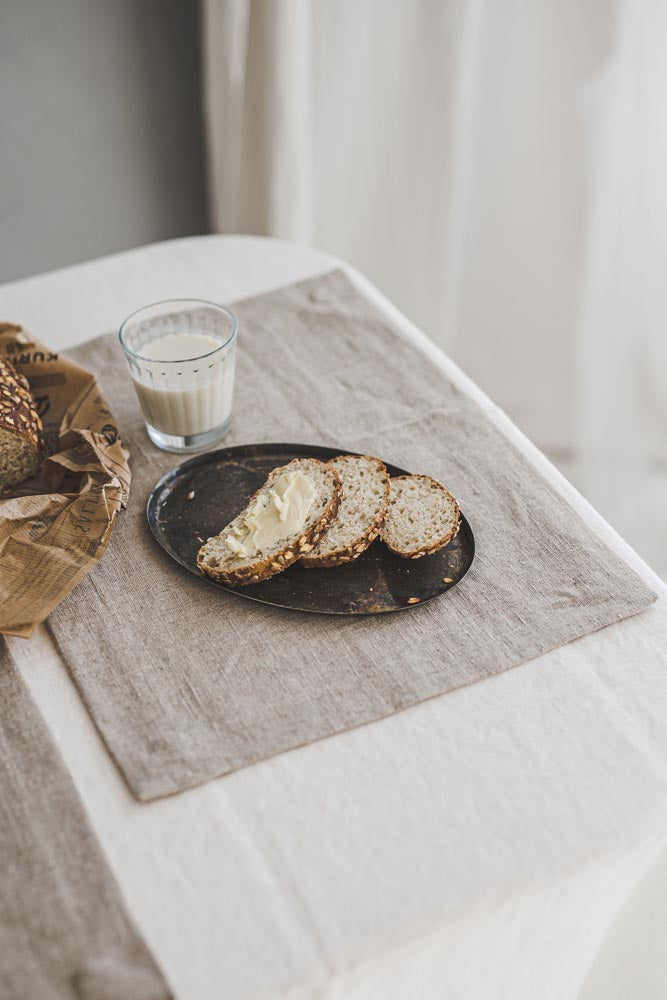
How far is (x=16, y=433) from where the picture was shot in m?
1.07

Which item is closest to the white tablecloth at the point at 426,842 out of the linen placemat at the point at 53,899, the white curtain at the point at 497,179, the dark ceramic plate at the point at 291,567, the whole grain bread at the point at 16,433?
the linen placemat at the point at 53,899

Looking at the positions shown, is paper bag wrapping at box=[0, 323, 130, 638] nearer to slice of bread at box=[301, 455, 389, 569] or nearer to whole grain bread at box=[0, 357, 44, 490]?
whole grain bread at box=[0, 357, 44, 490]

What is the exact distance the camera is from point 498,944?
756mm

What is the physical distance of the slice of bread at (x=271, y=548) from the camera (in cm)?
94

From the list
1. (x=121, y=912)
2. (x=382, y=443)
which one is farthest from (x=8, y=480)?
(x=121, y=912)

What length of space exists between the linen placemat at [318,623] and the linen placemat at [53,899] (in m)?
0.06

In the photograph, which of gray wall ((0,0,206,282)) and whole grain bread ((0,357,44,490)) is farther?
gray wall ((0,0,206,282))

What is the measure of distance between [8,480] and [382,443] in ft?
1.53

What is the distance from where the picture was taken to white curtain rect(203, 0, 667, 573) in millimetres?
1943

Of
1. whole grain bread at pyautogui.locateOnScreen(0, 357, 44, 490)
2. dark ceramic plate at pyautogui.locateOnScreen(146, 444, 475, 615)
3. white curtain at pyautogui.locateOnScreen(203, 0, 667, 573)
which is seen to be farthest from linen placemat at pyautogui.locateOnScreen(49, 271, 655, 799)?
white curtain at pyautogui.locateOnScreen(203, 0, 667, 573)

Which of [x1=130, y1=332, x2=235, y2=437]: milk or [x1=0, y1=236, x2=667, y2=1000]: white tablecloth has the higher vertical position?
[x1=130, y1=332, x2=235, y2=437]: milk

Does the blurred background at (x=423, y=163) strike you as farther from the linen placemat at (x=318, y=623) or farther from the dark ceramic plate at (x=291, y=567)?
the dark ceramic plate at (x=291, y=567)

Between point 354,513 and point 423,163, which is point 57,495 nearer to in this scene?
point 354,513

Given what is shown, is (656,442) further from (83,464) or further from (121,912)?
(121,912)
